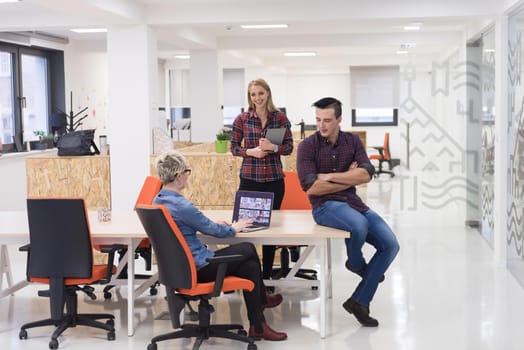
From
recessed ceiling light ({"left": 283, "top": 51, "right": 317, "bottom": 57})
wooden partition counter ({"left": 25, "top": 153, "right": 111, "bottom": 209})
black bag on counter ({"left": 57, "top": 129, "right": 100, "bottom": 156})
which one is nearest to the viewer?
wooden partition counter ({"left": 25, "top": 153, "right": 111, "bottom": 209})

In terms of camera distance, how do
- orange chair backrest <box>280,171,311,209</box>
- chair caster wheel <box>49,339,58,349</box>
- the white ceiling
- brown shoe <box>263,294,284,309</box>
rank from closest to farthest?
chair caster wheel <box>49,339,58,349</box>
brown shoe <box>263,294,284,309</box>
orange chair backrest <box>280,171,311,209</box>
the white ceiling

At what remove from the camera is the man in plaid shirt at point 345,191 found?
507 cm

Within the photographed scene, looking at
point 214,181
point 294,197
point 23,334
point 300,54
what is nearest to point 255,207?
point 294,197

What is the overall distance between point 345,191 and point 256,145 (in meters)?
1.01

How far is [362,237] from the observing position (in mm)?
5012

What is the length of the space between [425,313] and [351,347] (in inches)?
40.4

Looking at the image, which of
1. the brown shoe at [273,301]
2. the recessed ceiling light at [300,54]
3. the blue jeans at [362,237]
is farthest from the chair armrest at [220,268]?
the recessed ceiling light at [300,54]

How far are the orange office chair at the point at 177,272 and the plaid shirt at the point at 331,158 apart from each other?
3.10 feet

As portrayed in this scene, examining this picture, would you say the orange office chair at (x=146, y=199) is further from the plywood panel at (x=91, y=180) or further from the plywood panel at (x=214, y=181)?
the plywood panel at (x=91, y=180)

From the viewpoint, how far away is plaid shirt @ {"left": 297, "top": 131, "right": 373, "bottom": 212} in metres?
5.21

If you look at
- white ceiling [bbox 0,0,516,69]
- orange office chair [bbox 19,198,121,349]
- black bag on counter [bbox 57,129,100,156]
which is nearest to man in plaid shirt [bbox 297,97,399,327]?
orange office chair [bbox 19,198,121,349]

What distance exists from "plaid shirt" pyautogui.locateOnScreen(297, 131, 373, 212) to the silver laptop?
335 mm

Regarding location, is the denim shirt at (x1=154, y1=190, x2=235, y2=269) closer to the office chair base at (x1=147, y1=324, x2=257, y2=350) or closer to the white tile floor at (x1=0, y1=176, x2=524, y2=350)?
the office chair base at (x1=147, y1=324, x2=257, y2=350)

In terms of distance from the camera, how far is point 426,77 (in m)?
11.5
